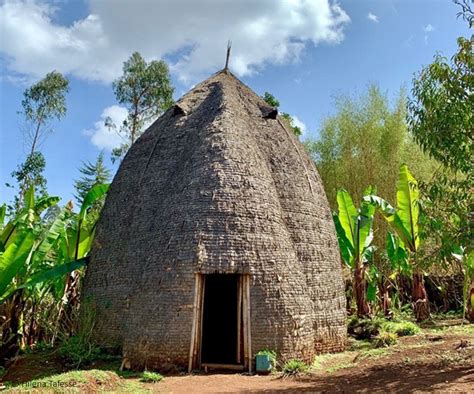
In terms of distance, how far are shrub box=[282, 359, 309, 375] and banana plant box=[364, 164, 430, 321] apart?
5.43 m

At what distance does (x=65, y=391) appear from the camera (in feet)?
21.1

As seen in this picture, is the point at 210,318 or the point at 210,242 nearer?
the point at 210,242

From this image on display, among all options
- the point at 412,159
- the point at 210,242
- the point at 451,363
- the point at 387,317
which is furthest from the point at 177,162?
the point at 412,159

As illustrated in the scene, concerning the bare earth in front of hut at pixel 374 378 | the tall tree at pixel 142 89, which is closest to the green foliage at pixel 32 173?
the tall tree at pixel 142 89

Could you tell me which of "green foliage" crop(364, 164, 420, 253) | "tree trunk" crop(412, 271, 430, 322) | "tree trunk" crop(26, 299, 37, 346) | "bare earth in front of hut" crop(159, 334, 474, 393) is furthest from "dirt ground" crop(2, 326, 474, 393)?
"tree trunk" crop(412, 271, 430, 322)

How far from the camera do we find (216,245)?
358 inches

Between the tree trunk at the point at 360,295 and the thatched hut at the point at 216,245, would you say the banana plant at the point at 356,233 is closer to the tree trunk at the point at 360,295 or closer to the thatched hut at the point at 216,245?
the tree trunk at the point at 360,295

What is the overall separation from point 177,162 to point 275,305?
4313 millimetres

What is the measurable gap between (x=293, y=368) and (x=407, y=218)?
22.7 ft

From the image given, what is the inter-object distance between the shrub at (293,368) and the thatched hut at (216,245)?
25 cm

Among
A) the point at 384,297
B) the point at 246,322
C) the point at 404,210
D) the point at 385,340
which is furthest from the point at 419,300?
the point at 246,322

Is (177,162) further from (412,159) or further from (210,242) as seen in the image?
(412,159)

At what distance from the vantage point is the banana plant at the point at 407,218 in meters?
12.8

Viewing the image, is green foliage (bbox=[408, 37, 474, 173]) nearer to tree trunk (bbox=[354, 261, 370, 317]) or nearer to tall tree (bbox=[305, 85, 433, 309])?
tree trunk (bbox=[354, 261, 370, 317])
